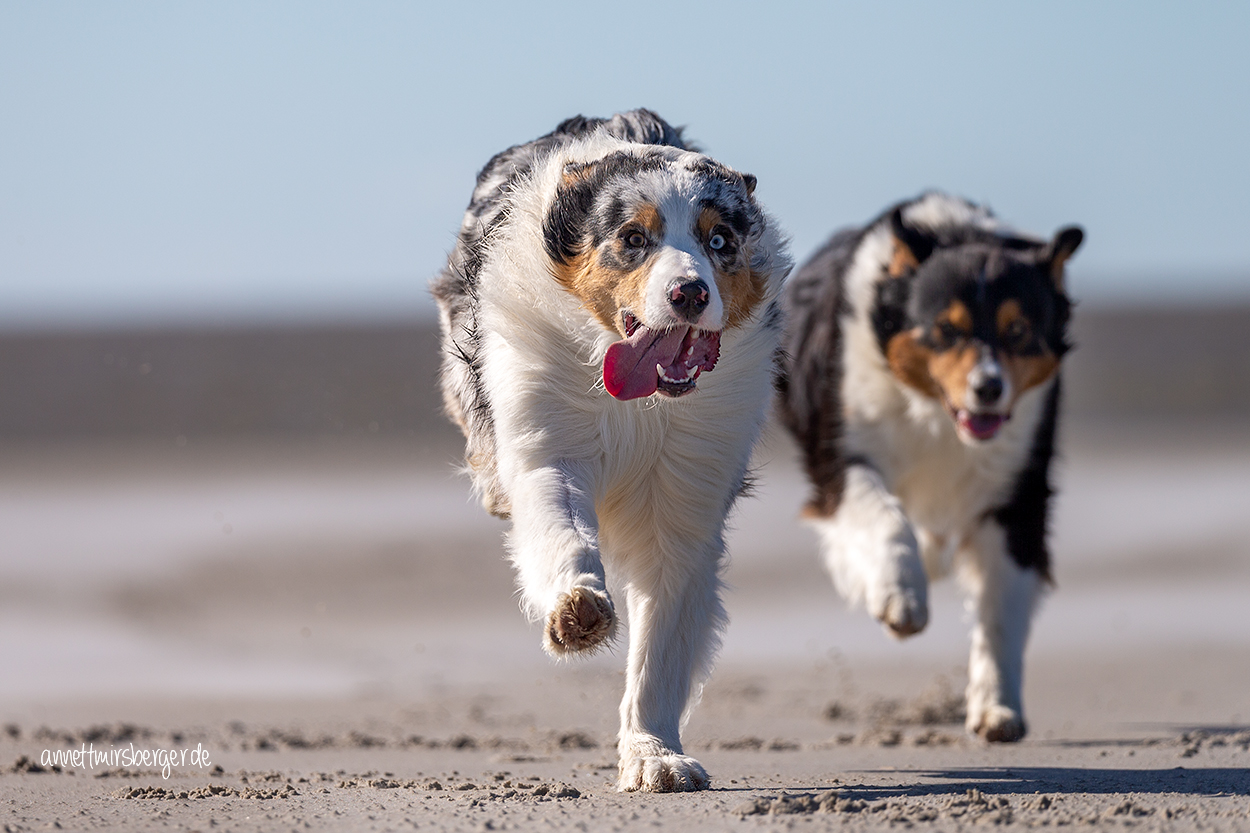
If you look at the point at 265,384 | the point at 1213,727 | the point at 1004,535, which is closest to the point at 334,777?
the point at 1004,535

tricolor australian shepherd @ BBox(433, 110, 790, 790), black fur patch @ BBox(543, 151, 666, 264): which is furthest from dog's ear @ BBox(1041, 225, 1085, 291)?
black fur patch @ BBox(543, 151, 666, 264)

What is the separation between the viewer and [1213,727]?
27.7 feet

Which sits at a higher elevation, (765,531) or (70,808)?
(765,531)

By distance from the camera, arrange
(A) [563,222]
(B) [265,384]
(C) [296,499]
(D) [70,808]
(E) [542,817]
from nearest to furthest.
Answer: (E) [542,817]
(D) [70,808]
(A) [563,222]
(C) [296,499]
(B) [265,384]

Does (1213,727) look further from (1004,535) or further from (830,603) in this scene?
(830,603)

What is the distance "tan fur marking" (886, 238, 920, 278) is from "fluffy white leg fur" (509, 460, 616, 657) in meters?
3.59

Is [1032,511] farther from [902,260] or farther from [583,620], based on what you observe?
[583,620]

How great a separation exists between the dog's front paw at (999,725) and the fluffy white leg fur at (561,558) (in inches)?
125

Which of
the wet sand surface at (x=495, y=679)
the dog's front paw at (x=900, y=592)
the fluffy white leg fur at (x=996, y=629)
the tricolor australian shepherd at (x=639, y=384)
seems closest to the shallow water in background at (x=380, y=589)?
the wet sand surface at (x=495, y=679)

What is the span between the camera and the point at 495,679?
423 inches

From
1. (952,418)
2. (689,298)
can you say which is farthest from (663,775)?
(952,418)

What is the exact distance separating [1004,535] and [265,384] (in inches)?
969

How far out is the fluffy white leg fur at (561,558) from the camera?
17.0 feet

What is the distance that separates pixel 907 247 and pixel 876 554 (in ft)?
6.36
